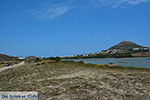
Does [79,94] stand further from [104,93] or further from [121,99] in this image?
[121,99]

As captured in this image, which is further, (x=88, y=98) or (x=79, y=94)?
(x=79, y=94)

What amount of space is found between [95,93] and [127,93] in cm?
306

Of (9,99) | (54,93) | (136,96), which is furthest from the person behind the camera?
(54,93)

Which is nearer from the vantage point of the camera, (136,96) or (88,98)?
(88,98)

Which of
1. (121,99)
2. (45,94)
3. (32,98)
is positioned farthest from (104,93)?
(32,98)

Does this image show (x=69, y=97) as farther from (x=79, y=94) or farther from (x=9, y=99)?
(x=9, y=99)

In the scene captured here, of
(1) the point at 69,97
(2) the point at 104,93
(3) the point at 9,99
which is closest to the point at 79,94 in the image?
(1) the point at 69,97

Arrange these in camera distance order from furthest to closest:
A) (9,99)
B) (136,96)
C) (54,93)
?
(54,93)
(136,96)
(9,99)

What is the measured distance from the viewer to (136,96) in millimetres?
13492

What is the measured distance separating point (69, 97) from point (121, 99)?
14.2 feet

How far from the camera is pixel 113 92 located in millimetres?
14688

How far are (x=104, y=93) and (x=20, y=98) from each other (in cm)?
746

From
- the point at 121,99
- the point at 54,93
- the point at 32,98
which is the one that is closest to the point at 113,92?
the point at 121,99

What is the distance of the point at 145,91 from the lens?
15078mm
